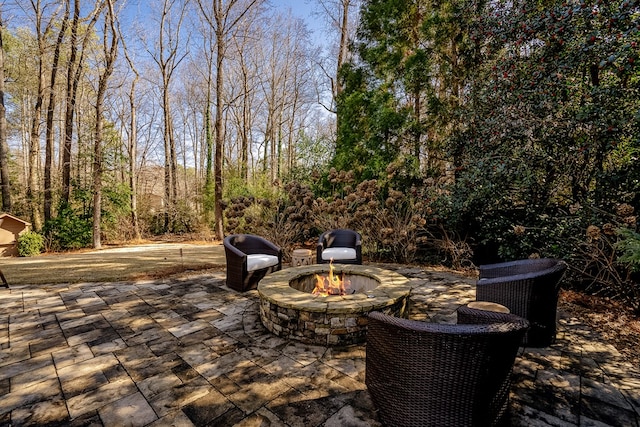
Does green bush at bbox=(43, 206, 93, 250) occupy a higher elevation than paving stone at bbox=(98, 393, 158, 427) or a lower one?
higher

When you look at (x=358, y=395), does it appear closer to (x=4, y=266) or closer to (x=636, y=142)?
(x=636, y=142)

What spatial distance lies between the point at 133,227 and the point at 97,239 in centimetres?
223

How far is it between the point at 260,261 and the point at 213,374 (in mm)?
2279

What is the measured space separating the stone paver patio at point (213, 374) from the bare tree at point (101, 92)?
739 cm

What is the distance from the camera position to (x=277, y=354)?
2.75 m

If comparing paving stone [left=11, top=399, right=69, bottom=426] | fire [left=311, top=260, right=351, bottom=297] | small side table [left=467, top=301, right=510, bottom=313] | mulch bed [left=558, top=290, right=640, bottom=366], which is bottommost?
paving stone [left=11, top=399, right=69, bottom=426]

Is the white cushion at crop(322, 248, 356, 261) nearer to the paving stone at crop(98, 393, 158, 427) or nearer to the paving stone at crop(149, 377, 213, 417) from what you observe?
the paving stone at crop(149, 377, 213, 417)

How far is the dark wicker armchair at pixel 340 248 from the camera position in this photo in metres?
5.08

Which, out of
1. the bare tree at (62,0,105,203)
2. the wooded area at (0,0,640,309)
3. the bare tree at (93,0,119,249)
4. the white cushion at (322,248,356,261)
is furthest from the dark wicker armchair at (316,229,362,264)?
the bare tree at (62,0,105,203)

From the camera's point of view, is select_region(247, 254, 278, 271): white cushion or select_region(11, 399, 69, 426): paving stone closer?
select_region(11, 399, 69, 426): paving stone

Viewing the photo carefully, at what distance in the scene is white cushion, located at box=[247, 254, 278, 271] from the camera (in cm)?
456

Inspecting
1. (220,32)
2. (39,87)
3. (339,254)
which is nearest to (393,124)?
(339,254)

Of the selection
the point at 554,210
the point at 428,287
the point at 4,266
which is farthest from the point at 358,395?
the point at 4,266

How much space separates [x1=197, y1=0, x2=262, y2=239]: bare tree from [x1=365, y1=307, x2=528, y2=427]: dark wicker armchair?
8.77 m
